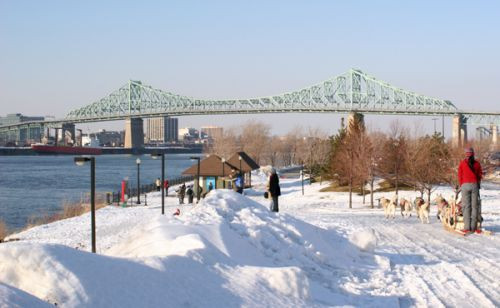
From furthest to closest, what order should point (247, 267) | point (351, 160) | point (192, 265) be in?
point (351, 160), point (247, 267), point (192, 265)

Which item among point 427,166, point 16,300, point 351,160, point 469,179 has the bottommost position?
point 427,166

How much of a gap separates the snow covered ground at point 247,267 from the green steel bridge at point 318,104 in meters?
81.7

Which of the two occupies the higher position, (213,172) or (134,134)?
(134,134)

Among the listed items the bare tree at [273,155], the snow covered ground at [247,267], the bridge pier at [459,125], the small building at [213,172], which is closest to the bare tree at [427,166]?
the small building at [213,172]

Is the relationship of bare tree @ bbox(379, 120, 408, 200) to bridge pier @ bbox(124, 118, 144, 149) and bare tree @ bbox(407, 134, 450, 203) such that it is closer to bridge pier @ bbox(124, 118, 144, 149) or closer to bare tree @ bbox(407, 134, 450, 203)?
bare tree @ bbox(407, 134, 450, 203)

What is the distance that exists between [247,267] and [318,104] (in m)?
103

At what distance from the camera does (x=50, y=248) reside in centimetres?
478

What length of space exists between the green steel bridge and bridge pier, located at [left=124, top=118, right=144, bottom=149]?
4.82 ft

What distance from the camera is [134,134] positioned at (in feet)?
366

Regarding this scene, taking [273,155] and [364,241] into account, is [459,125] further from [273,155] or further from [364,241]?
[364,241]

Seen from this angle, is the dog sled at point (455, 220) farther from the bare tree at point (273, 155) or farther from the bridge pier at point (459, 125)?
the bridge pier at point (459, 125)

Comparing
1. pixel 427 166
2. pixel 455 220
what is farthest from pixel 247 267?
pixel 427 166

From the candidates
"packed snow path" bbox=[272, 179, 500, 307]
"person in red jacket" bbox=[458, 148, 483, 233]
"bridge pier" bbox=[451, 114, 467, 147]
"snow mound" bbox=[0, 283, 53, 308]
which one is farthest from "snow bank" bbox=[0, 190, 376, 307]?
"bridge pier" bbox=[451, 114, 467, 147]

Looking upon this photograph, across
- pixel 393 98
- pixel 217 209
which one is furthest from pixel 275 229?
pixel 393 98
